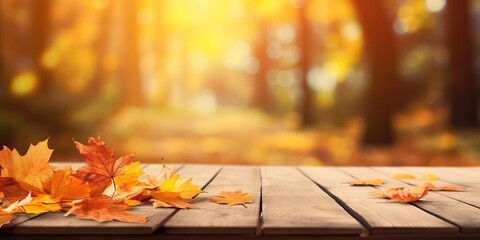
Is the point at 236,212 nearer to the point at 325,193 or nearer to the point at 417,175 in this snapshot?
the point at 325,193

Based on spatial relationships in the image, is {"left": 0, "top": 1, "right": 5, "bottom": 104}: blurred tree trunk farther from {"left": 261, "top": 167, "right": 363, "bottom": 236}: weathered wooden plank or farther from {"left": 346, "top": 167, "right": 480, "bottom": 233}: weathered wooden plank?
{"left": 346, "top": 167, "right": 480, "bottom": 233}: weathered wooden plank

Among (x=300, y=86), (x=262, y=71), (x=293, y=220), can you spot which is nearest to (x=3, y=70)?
(x=293, y=220)

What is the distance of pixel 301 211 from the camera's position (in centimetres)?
225

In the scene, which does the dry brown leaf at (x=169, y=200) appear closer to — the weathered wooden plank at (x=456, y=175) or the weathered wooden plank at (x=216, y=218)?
the weathered wooden plank at (x=216, y=218)

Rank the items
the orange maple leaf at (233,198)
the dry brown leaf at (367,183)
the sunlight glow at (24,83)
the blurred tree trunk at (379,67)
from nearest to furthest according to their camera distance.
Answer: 1. the orange maple leaf at (233,198)
2. the dry brown leaf at (367,183)
3. the sunlight glow at (24,83)
4. the blurred tree trunk at (379,67)

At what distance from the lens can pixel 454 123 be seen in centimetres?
1504

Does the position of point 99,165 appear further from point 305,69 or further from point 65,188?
point 305,69

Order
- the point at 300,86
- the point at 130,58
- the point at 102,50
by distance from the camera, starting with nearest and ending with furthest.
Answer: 1. the point at 300,86
2. the point at 102,50
3. the point at 130,58

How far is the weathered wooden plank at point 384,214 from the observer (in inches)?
77.6

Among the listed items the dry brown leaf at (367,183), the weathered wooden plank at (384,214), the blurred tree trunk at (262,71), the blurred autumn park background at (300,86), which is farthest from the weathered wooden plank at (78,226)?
the blurred tree trunk at (262,71)

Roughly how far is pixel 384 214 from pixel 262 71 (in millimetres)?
39314

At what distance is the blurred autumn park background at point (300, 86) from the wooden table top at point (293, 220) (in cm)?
884

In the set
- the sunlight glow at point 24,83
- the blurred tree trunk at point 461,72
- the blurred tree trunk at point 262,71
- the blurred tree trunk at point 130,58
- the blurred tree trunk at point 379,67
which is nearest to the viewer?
the sunlight glow at point 24,83

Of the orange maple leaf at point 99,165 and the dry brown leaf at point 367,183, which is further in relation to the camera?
the dry brown leaf at point 367,183
